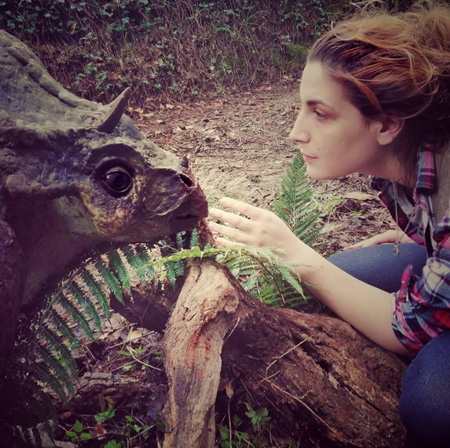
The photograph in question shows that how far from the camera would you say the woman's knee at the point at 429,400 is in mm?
1639

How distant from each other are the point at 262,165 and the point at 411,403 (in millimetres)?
3780

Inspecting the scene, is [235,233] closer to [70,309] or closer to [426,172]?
[70,309]

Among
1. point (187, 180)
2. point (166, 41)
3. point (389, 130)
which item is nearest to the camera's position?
point (187, 180)

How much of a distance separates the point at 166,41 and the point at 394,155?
609cm

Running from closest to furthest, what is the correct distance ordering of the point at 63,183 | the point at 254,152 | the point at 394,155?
the point at 63,183
the point at 394,155
the point at 254,152

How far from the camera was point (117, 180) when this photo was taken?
1420 millimetres

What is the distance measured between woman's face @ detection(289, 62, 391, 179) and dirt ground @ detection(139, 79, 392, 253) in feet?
3.01

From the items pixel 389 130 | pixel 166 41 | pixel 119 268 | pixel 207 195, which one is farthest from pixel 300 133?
pixel 166 41

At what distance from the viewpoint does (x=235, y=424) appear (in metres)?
1.88

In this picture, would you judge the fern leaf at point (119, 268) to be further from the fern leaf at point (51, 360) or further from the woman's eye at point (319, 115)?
the woman's eye at point (319, 115)

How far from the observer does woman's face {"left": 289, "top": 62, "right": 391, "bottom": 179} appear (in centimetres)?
185

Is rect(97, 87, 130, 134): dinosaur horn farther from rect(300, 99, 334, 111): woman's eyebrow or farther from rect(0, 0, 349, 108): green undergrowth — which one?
rect(0, 0, 349, 108): green undergrowth

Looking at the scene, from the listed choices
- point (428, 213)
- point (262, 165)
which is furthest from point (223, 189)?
point (428, 213)

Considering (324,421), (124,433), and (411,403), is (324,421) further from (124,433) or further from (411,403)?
(124,433)
